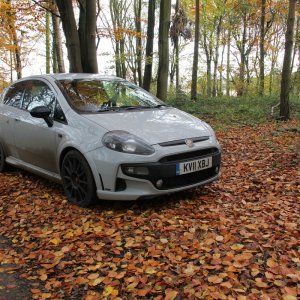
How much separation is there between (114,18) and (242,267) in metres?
29.3

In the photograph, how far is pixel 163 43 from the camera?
12547 millimetres

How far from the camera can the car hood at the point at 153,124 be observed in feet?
13.3

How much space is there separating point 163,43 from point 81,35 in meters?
3.22

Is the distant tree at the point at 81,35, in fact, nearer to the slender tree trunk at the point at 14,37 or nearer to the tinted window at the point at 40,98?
the tinted window at the point at 40,98

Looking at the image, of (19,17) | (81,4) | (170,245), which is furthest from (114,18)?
(170,245)

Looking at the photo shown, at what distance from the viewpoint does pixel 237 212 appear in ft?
13.3

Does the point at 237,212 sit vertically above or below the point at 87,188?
below

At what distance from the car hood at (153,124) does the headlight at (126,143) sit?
0.08 metres

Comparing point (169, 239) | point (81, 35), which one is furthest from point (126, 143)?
point (81, 35)

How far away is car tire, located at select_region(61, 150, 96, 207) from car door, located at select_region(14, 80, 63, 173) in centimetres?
34

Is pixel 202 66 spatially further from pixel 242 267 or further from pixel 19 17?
pixel 242 267

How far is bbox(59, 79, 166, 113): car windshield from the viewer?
4.67 meters

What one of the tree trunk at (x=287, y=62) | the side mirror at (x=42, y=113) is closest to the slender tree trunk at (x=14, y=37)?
the tree trunk at (x=287, y=62)

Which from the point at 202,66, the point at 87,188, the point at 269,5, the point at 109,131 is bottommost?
the point at 87,188
